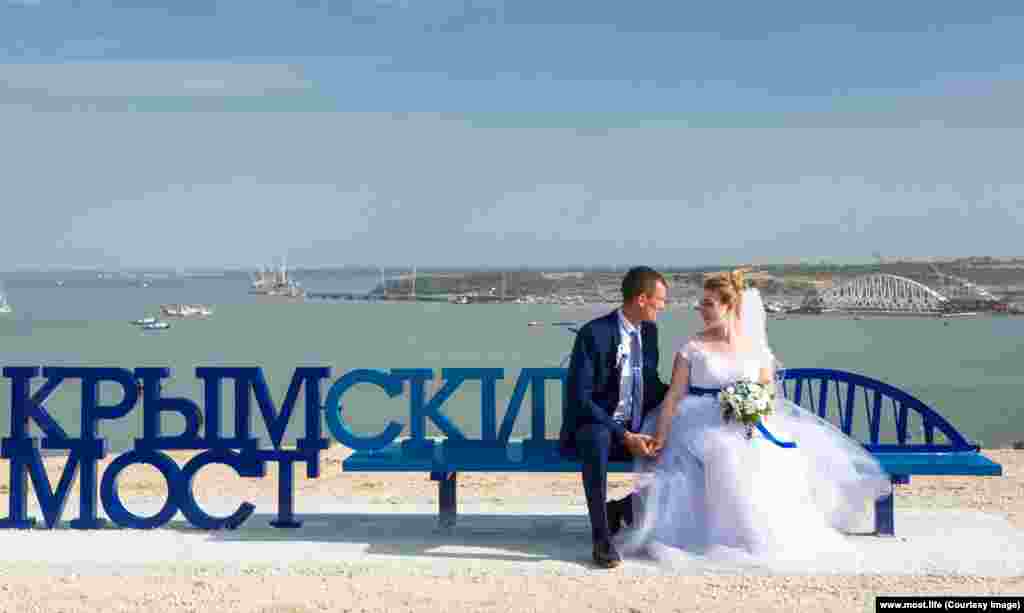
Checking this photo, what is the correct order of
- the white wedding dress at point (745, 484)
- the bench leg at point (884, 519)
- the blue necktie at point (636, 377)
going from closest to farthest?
the white wedding dress at point (745, 484), the blue necktie at point (636, 377), the bench leg at point (884, 519)

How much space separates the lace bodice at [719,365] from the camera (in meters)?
6.53

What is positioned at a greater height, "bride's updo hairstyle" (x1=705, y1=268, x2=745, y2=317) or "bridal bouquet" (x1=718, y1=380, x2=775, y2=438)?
"bride's updo hairstyle" (x1=705, y1=268, x2=745, y2=317)

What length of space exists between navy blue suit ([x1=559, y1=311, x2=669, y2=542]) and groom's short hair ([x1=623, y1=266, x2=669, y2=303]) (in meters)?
0.17

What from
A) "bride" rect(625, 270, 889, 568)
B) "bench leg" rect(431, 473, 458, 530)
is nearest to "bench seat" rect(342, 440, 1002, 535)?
"bench leg" rect(431, 473, 458, 530)

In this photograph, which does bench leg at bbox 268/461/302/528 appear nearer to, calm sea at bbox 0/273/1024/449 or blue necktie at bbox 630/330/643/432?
blue necktie at bbox 630/330/643/432

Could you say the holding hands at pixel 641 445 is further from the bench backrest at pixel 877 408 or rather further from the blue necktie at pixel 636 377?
the bench backrest at pixel 877 408

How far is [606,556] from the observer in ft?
20.6

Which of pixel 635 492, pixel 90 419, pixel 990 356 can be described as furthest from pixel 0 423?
pixel 990 356

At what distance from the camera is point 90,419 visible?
744 centimetres

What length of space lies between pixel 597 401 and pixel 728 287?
0.93 metres

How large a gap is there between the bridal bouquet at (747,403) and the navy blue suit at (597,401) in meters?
0.48

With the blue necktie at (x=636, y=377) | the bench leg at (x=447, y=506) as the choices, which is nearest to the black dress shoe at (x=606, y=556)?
the blue necktie at (x=636, y=377)

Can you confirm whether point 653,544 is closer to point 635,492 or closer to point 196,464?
point 635,492

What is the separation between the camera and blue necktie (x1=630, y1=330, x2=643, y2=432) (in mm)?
6645
